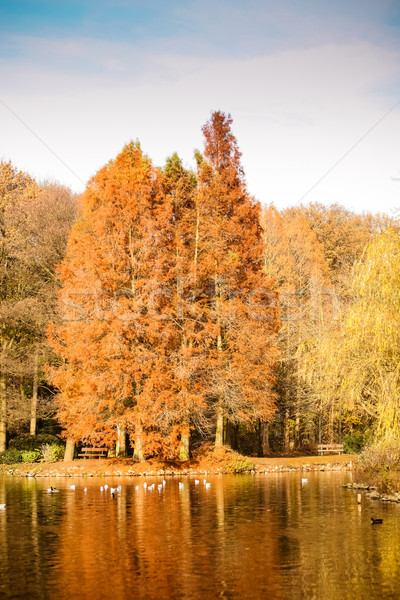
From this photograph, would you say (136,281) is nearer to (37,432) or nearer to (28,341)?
(28,341)

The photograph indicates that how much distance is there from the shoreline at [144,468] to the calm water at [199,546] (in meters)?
8.78

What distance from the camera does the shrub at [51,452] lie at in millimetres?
36281

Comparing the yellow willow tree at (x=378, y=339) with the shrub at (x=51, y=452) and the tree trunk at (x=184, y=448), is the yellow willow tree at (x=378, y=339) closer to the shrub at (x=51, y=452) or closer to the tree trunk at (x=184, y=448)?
the tree trunk at (x=184, y=448)

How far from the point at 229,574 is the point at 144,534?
4.49m

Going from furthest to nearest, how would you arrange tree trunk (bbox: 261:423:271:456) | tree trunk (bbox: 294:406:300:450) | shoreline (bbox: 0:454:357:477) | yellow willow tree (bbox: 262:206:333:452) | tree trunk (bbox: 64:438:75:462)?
tree trunk (bbox: 294:406:300:450) → tree trunk (bbox: 261:423:271:456) → yellow willow tree (bbox: 262:206:333:452) → tree trunk (bbox: 64:438:75:462) → shoreline (bbox: 0:454:357:477)

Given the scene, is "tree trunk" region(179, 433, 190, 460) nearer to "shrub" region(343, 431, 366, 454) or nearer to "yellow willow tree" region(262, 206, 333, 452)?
"yellow willow tree" region(262, 206, 333, 452)

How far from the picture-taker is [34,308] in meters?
37.2

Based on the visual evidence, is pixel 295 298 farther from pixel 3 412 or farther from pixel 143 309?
pixel 3 412

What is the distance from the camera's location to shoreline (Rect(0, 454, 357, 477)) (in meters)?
32.6

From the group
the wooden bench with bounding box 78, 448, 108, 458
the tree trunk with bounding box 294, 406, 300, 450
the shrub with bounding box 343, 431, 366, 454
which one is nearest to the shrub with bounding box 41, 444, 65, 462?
the wooden bench with bounding box 78, 448, 108, 458

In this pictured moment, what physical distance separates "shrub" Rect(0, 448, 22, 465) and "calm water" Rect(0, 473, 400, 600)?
12687 millimetres

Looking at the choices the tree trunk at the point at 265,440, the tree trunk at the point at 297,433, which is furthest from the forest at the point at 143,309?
the tree trunk at the point at 297,433

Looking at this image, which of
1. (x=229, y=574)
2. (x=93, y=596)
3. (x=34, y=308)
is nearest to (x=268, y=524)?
(x=229, y=574)

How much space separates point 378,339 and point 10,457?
23935 millimetres
